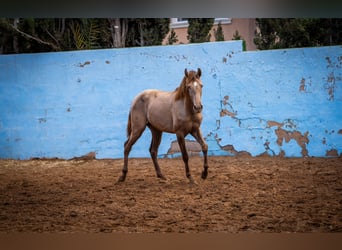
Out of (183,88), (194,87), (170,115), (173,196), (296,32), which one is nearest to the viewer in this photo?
(173,196)

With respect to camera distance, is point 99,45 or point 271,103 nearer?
point 271,103

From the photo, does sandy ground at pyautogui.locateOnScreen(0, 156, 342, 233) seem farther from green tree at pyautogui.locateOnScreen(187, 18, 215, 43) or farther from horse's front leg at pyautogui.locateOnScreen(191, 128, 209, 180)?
green tree at pyautogui.locateOnScreen(187, 18, 215, 43)

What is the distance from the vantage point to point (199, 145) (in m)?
4.80

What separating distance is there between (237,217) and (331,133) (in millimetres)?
1160

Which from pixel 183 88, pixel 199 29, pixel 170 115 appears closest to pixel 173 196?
pixel 170 115

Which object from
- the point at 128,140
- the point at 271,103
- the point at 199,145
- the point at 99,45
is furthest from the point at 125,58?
the point at 271,103

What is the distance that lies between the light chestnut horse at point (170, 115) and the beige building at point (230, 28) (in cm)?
48

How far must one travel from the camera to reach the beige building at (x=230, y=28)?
454 cm

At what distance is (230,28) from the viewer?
4.68 meters

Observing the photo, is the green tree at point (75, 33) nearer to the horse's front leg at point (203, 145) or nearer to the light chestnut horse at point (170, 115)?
the light chestnut horse at point (170, 115)

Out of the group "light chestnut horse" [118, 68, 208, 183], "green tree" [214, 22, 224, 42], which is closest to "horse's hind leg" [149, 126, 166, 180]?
"light chestnut horse" [118, 68, 208, 183]

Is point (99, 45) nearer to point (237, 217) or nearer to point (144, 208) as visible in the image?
point (144, 208)

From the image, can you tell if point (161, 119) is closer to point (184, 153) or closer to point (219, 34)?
point (184, 153)

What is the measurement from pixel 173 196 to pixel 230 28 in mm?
1610
